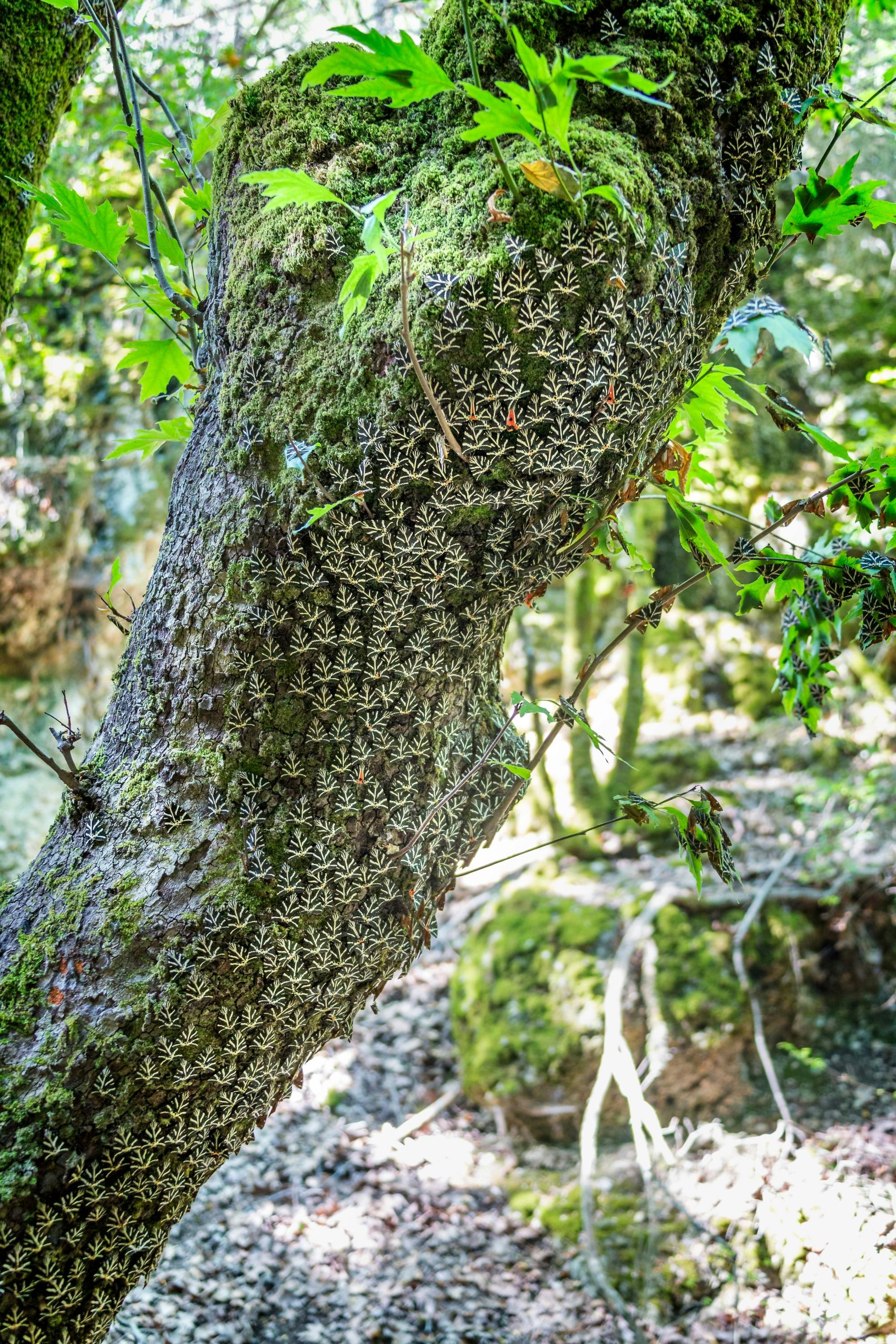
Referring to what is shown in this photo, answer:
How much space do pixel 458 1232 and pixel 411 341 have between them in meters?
4.04

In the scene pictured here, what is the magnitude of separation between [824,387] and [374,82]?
8399mm

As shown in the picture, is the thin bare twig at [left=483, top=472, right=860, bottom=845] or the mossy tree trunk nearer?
the thin bare twig at [left=483, top=472, right=860, bottom=845]

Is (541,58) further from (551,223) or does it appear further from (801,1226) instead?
(801,1226)

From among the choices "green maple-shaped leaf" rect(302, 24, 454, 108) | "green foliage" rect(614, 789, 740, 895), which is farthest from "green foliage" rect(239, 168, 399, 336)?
"green foliage" rect(614, 789, 740, 895)

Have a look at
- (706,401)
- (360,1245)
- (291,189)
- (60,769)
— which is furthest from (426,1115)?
(291,189)

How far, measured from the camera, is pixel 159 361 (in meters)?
1.77

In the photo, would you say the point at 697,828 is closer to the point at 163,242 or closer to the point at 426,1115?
the point at 163,242

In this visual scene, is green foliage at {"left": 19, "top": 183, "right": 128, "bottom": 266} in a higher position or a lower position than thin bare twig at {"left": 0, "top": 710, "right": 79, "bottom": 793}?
higher

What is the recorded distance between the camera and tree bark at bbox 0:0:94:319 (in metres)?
1.97

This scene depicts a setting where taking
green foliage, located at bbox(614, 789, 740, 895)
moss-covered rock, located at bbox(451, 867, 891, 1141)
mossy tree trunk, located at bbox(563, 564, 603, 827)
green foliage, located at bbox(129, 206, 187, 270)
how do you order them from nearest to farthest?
green foliage, located at bbox(614, 789, 740, 895) < green foliage, located at bbox(129, 206, 187, 270) < moss-covered rock, located at bbox(451, 867, 891, 1141) < mossy tree trunk, located at bbox(563, 564, 603, 827)

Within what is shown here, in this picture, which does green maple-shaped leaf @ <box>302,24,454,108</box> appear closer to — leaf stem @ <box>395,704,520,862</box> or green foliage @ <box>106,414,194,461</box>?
→ green foliage @ <box>106,414,194,461</box>

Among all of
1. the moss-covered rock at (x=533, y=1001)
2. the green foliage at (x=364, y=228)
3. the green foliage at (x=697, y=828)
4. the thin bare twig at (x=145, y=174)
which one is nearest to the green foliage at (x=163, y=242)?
the thin bare twig at (x=145, y=174)

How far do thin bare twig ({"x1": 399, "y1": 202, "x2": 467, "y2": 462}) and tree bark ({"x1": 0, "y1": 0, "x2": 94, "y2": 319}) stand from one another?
4.25 ft

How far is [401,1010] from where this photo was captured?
5.56 meters
